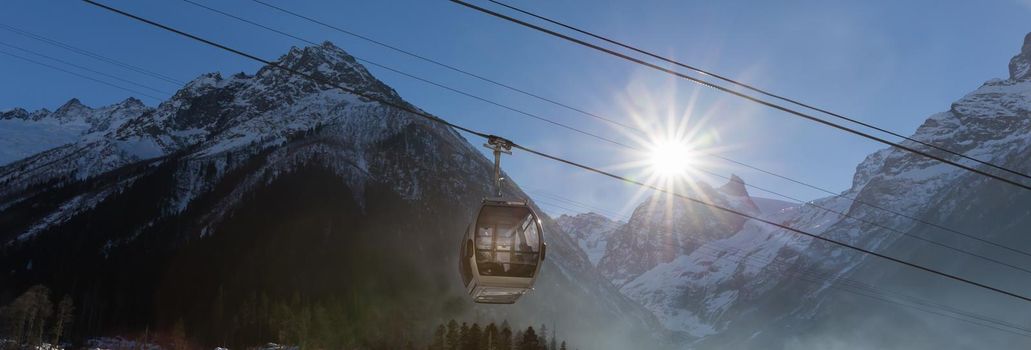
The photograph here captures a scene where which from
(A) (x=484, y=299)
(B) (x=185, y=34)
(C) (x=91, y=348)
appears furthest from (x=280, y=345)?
(B) (x=185, y=34)

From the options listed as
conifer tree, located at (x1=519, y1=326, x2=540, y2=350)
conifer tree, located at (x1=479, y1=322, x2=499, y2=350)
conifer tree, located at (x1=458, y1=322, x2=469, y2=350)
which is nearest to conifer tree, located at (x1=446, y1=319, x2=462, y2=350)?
conifer tree, located at (x1=458, y1=322, x2=469, y2=350)

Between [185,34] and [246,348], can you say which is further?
[246,348]

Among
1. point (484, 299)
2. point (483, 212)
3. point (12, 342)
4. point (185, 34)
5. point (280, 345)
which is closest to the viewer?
point (185, 34)

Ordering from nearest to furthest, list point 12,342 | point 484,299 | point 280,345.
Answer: point 484,299
point 12,342
point 280,345

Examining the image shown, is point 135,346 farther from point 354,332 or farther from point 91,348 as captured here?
point 354,332

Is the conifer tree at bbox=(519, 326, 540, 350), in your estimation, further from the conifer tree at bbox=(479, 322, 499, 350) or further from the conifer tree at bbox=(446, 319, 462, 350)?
the conifer tree at bbox=(446, 319, 462, 350)

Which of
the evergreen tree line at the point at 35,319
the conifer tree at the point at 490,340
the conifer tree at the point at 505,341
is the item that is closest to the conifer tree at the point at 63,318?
the evergreen tree line at the point at 35,319
